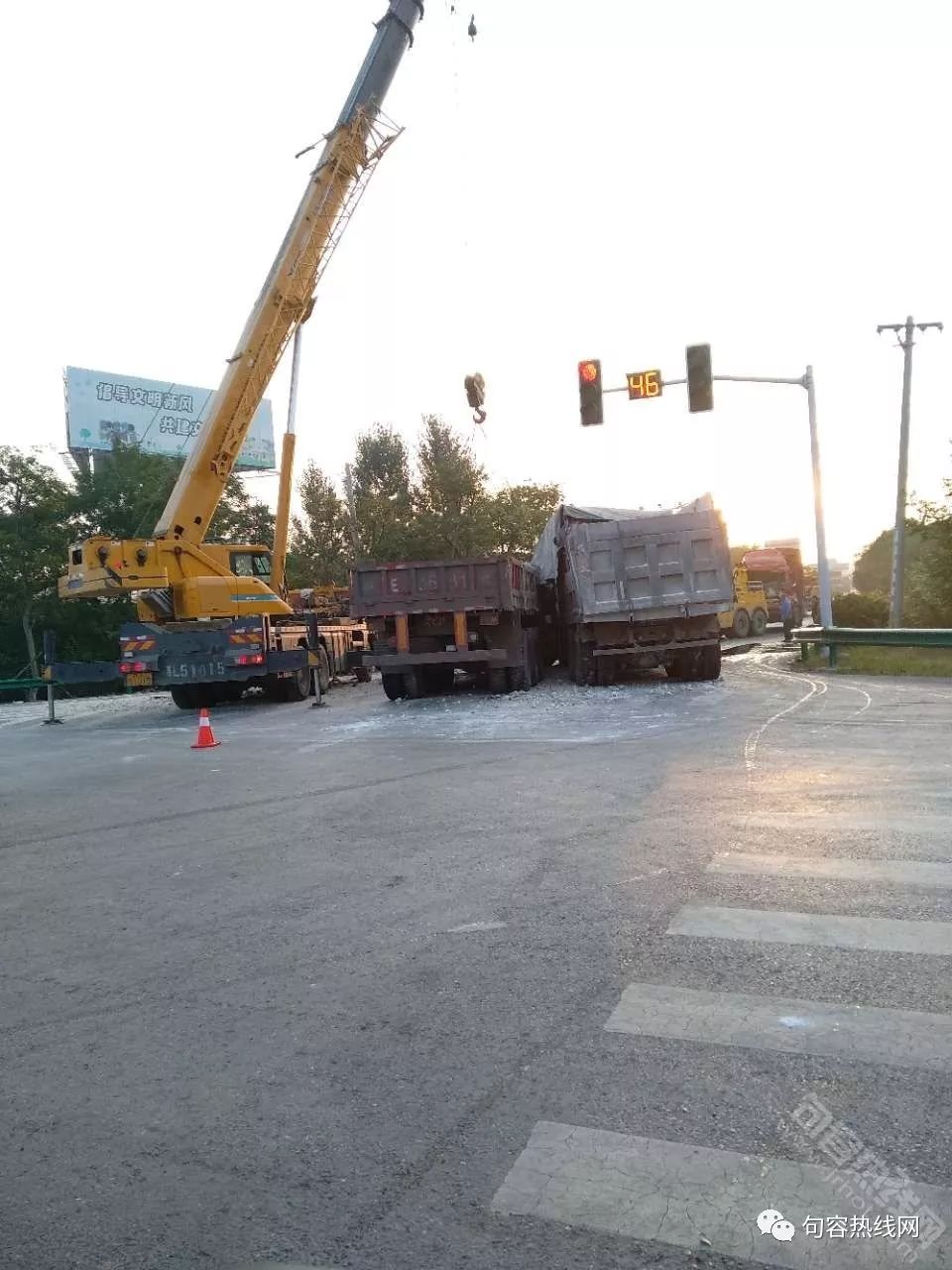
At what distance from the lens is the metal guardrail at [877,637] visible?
16750mm

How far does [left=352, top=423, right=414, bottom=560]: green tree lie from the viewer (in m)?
41.0

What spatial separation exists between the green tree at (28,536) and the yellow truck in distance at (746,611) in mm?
23159

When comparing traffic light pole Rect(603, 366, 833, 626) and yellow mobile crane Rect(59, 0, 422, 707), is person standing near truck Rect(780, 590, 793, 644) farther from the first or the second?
yellow mobile crane Rect(59, 0, 422, 707)

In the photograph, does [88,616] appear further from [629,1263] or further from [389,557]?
[629,1263]

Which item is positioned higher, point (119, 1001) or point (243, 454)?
point (243, 454)

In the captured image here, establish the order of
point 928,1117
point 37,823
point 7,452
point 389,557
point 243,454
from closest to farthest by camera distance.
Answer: point 928,1117, point 37,823, point 7,452, point 389,557, point 243,454

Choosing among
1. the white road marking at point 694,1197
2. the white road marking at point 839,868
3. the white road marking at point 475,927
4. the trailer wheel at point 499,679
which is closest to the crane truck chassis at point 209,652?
the trailer wheel at point 499,679

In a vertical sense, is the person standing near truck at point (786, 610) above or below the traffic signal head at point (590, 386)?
below

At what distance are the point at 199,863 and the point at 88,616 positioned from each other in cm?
3256

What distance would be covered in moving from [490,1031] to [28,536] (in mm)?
35365

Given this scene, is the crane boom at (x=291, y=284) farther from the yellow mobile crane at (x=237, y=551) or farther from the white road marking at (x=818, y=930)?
the white road marking at (x=818, y=930)

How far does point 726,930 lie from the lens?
4.52 meters

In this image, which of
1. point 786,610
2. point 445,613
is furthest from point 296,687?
point 786,610

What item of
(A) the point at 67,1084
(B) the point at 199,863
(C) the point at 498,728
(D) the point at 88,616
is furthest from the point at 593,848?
(D) the point at 88,616
